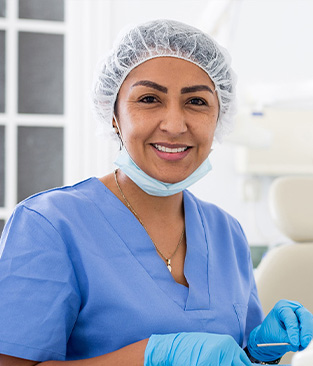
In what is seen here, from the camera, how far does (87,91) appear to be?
243 centimetres

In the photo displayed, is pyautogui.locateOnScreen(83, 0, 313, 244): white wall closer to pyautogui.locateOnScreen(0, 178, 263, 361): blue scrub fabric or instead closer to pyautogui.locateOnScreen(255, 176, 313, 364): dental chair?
pyautogui.locateOnScreen(255, 176, 313, 364): dental chair

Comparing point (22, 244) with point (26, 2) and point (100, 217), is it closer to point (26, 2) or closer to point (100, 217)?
point (100, 217)

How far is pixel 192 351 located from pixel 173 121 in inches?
17.9

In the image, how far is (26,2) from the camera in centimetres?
254

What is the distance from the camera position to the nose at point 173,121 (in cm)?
105

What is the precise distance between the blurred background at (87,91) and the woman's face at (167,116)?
131 centimetres

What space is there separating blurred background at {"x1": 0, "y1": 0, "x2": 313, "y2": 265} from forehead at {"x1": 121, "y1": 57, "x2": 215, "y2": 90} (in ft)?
4.31

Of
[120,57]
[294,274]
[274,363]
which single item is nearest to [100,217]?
[120,57]

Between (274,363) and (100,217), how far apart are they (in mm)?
570

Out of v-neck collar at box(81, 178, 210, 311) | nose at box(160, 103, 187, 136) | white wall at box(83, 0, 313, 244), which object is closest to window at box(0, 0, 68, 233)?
white wall at box(83, 0, 313, 244)

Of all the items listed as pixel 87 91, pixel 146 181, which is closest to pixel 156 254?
pixel 146 181

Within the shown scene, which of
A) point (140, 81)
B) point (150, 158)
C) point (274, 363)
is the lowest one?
point (274, 363)

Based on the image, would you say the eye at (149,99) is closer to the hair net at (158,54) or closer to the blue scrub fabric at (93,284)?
the hair net at (158,54)

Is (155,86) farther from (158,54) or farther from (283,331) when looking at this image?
(283,331)
